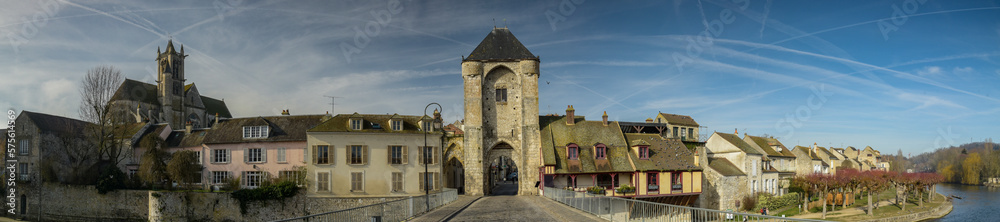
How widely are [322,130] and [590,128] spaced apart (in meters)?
19.5

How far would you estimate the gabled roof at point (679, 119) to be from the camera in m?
56.8

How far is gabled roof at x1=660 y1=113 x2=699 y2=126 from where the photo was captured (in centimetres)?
5679

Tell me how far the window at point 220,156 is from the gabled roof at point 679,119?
1587 inches

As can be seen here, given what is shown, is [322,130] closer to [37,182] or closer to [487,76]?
[487,76]

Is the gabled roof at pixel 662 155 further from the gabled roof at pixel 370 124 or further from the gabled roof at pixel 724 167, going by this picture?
the gabled roof at pixel 370 124

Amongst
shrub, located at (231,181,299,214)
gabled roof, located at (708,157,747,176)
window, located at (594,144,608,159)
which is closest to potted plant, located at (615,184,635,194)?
window, located at (594,144,608,159)

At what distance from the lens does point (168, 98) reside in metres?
64.3

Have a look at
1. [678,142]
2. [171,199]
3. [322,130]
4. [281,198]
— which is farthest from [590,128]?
[171,199]

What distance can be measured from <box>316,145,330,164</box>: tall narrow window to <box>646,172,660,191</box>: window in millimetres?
22627

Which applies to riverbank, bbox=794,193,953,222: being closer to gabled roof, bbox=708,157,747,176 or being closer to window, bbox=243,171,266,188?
gabled roof, bbox=708,157,747,176

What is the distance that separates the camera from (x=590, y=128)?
42219 millimetres

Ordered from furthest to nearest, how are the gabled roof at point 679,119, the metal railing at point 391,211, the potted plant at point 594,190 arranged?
1. the gabled roof at point 679,119
2. the potted plant at point 594,190
3. the metal railing at point 391,211

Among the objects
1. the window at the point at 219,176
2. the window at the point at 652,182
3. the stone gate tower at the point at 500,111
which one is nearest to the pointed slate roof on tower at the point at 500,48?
the stone gate tower at the point at 500,111

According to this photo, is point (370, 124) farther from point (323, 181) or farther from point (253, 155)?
point (253, 155)
